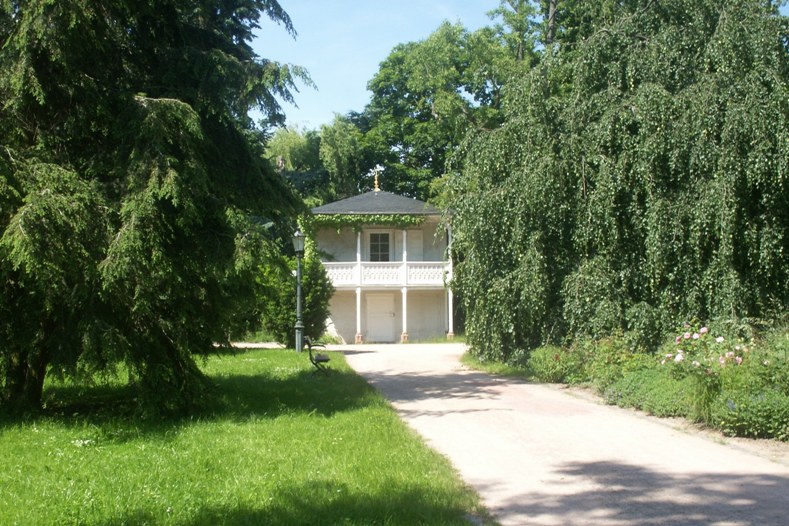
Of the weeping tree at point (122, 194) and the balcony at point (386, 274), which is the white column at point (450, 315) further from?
the weeping tree at point (122, 194)

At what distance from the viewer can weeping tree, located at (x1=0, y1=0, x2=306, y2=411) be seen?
877cm

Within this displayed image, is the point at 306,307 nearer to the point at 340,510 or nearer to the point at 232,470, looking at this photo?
the point at 232,470

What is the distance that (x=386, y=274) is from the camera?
31438 mm

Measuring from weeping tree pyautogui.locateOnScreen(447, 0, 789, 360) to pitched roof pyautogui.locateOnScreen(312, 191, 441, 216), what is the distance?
47.2 feet

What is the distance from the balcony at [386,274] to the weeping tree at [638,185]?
47.0 ft

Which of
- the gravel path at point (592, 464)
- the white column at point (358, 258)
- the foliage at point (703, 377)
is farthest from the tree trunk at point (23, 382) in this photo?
the white column at point (358, 258)

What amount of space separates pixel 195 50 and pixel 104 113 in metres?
1.79

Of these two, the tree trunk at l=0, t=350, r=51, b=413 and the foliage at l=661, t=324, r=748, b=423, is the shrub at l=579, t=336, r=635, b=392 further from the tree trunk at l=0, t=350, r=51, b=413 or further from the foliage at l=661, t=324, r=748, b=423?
the tree trunk at l=0, t=350, r=51, b=413

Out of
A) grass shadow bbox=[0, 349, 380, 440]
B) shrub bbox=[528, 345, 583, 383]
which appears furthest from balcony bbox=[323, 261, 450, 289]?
shrub bbox=[528, 345, 583, 383]

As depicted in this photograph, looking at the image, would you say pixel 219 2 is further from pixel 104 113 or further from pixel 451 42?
pixel 451 42

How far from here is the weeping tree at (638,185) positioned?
13102 mm

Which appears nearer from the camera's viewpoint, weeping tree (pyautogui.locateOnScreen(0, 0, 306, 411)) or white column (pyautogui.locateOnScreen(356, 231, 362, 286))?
weeping tree (pyautogui.locateOnScreen(0, 0, 306, 411))

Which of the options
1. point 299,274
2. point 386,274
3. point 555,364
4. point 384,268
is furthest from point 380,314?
point 555,364

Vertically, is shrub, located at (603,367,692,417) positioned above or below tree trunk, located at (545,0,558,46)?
below
